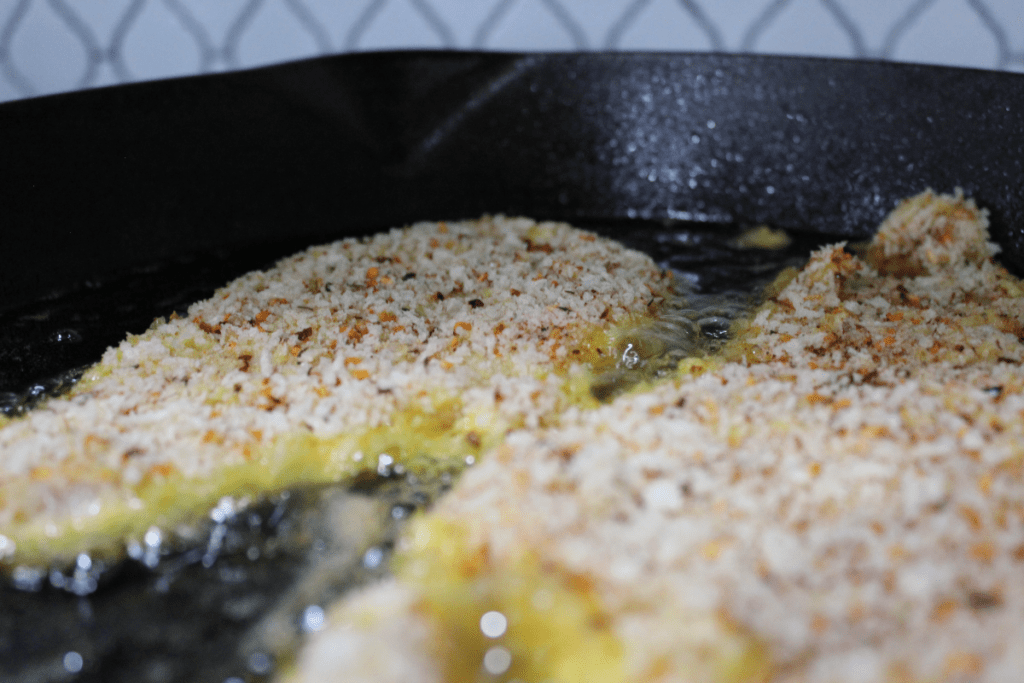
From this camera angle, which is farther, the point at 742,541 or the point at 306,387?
the point at 306,387

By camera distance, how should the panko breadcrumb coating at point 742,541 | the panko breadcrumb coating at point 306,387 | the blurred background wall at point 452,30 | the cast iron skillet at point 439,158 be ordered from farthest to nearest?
1. the blurred background wall at point 452,30
2. the cast iron skillet at point 439,158
3. the panko breadcrumb coating at point 306,387
4. the panko breadcrumb coating at point 742,541

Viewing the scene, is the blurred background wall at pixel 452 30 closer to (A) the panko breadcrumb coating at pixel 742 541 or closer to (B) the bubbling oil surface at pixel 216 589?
(A) the panko breadcrumb coating at pixel 742 541

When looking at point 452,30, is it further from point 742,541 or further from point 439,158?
point 742,541

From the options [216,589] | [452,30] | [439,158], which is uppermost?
[452,30]

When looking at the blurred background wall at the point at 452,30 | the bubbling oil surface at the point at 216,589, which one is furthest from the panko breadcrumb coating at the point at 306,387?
the blurred background wall at the point at 452,30

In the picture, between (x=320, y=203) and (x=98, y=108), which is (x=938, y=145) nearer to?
(x=320, y=203)

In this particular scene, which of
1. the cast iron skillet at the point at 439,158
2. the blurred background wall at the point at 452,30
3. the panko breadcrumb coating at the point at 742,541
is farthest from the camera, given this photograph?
the blurred background wall at the point at 452,30

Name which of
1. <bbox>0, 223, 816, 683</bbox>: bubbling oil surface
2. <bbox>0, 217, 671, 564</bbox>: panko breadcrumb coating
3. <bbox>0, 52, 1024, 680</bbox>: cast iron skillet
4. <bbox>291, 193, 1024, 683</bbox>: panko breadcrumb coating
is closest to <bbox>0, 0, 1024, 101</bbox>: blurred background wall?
<bbox>0, 52, 1024, 680</bbox>: cast iron skillet

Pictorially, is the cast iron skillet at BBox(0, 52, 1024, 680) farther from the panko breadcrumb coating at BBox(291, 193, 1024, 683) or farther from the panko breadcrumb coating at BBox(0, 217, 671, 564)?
the panko breadcrumb coating at BBox(291, 193, 1024, 683)

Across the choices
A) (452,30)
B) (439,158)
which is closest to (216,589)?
(439,158)
